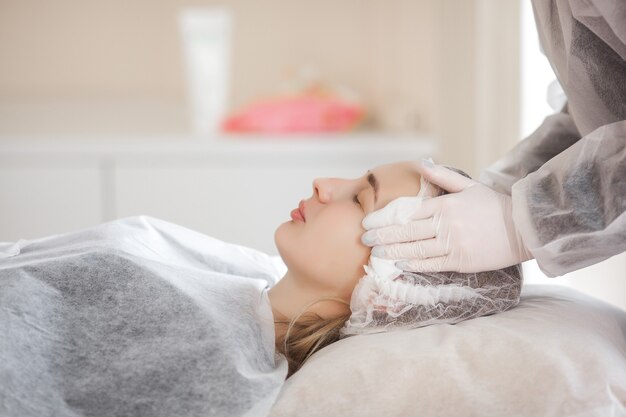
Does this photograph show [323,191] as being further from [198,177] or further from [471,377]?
[198,177]

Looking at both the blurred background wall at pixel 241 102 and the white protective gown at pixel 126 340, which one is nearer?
the white protective gown at pixel 126 340

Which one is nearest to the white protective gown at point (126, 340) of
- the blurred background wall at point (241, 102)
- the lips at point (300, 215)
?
the lips at point (300, 215)

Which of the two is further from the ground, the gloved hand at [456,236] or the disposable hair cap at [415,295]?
the gloved hand at [456,236]

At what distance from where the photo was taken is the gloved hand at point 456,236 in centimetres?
113

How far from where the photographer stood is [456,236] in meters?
1.13

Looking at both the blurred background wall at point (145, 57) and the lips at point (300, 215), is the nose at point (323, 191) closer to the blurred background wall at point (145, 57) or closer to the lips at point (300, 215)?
the lips at point (300, 215)

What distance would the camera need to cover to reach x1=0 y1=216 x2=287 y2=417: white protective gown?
0.99 m

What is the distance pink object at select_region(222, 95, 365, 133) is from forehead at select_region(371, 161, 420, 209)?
→ 2.17 meters

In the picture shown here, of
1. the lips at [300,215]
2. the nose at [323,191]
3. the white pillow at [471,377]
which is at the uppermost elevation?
the nose at [323,191]

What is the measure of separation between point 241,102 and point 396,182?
2.71 meters

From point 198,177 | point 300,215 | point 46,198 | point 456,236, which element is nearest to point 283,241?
point 300,215

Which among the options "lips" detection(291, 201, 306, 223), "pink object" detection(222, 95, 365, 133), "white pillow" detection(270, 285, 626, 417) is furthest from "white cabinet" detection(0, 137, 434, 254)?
"white pillow" detection(270, 285, 626, 417)

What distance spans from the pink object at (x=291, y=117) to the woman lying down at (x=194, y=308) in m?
2.03

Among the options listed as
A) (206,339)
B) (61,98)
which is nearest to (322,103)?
(61,98)
